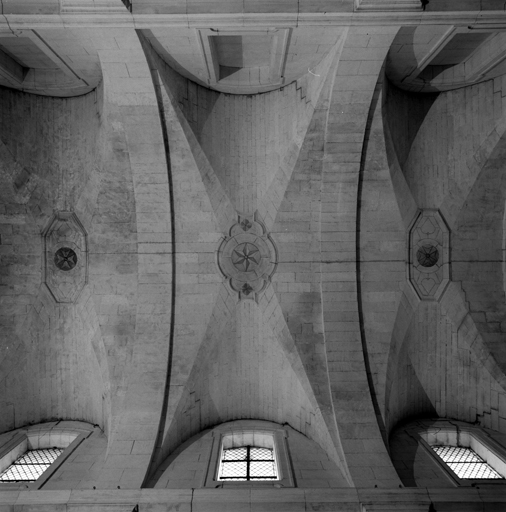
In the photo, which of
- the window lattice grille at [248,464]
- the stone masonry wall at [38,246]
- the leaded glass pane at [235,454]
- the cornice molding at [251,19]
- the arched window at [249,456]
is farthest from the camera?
the stone masonry wall at [38,246]

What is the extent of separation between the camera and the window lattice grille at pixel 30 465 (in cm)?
1043

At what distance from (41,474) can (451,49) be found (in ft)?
50.7

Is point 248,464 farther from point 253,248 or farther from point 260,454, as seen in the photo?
point 253,248

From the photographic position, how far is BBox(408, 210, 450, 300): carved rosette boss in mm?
11594

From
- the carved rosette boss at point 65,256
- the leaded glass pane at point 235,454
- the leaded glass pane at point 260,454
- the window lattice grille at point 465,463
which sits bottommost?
the window lattice grille at point 465,463

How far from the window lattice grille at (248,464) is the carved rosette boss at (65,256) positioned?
21.1 feet

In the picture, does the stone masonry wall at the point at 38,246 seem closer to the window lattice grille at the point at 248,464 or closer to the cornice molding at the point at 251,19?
the cornice molding at the point at 251,19

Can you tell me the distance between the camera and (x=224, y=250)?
37.9ft

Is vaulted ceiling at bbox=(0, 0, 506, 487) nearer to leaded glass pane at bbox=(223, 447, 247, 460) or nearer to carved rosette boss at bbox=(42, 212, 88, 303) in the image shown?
carved rosette boss at bbox=(42, 212, 88, 303)

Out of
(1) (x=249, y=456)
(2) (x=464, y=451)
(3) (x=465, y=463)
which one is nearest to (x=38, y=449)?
(1) (x=249, y=456)

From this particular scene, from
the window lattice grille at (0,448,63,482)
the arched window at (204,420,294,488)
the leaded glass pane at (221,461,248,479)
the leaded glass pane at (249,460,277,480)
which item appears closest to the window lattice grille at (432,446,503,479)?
the arched window at (204,420,294,488)

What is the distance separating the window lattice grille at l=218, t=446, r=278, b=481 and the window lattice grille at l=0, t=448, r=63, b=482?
4.94 m

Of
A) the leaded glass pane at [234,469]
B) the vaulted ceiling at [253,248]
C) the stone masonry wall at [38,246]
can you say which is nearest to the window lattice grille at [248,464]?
the leaded glass pane at [234,469]

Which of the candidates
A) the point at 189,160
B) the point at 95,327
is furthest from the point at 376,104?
the point at 95,327
